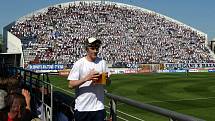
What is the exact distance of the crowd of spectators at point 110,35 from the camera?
6397 cm

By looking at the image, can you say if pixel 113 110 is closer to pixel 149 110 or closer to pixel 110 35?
pixel 149 110

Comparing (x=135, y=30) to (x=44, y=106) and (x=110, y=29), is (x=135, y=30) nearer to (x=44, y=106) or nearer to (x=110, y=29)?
(x=110, y=29)

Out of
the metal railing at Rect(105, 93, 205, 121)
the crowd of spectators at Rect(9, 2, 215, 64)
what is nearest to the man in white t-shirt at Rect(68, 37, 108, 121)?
the metal railing at Rect(105, 93, 205, 121)

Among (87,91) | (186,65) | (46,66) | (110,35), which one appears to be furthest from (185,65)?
(87,91)

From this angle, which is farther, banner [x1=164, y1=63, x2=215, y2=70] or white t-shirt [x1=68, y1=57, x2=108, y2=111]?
banner [x1=164, y1=63, x2=215, y2=70]

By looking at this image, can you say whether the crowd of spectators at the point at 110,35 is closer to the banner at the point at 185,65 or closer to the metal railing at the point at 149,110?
the banner at the point at 185,65

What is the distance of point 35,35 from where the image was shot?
67.7 m

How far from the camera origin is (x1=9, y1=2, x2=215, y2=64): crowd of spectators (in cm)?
6397

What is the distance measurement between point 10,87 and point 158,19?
8072 cm

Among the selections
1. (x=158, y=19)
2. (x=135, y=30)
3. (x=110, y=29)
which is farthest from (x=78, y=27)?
(x=158, y=19)

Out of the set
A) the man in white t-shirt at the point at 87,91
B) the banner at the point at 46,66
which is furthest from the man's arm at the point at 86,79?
the banner at the point at 46,66

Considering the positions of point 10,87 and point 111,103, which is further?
point 10,87

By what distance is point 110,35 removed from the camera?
72125mm

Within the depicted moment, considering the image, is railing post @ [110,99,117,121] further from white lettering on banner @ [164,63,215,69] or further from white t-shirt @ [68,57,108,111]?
white lettering on banner @ [164,63,215,69]
